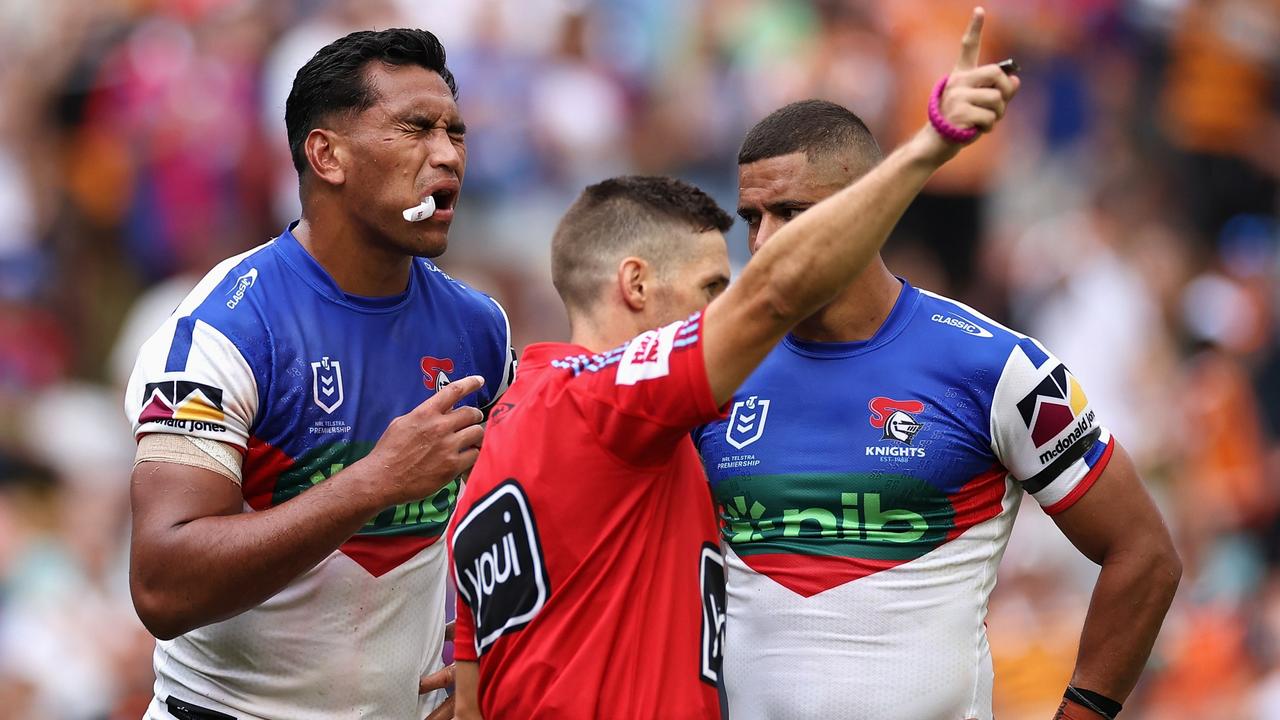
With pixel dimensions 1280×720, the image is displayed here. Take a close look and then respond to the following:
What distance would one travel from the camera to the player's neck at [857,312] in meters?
4.35

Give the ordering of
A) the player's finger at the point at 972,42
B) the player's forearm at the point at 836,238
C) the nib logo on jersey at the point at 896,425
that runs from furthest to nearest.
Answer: the nib logo on jersey at the point at 896,425 < the player's forearm at the point at 836,238 < the player's finger at the point at 972,42

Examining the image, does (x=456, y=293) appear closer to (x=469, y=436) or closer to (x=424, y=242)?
(x=424, y=242)

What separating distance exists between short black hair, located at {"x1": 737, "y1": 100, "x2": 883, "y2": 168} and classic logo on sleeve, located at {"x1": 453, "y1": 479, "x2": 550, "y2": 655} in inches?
45.7

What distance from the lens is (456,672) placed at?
4.11 m

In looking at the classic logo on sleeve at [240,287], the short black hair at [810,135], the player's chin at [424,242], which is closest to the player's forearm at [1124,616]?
the short black hair at [810,135]

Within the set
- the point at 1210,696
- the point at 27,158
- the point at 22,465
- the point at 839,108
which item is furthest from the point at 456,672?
the point at 27,158

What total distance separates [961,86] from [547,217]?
7.74 m

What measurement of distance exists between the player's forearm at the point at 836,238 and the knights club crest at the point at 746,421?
82 cm

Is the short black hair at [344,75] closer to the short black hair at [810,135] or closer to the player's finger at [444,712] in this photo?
the short black hair at [810,135]

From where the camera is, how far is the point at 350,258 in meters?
4.50

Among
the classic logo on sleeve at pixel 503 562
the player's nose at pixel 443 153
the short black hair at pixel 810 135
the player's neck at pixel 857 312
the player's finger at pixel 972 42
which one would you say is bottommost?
the classic logo on sleeve at pixel 503 562

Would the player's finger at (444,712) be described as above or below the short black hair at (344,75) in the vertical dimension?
below

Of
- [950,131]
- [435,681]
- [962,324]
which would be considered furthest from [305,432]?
[950,131]

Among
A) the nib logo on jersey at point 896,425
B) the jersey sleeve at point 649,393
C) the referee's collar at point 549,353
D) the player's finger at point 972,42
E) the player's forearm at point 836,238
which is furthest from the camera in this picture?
the nib logo on jersey at point 896,425
